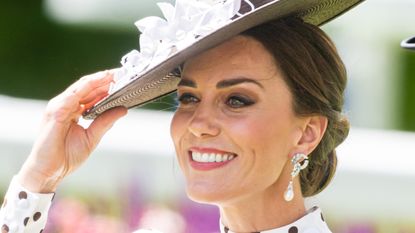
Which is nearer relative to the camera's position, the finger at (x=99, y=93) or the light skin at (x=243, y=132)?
the light skin at (x=243, y=132)

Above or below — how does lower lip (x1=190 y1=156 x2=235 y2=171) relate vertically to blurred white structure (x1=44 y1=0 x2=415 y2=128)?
below

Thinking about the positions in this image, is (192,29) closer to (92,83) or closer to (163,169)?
(92,83)

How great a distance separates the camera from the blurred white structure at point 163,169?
17.0ft

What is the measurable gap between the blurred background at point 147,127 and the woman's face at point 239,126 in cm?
39

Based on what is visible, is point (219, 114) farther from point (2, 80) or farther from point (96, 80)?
point (2, 80)

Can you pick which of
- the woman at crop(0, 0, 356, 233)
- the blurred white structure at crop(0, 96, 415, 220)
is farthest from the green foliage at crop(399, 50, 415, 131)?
the woman at crop(0, 0, 356, 233)

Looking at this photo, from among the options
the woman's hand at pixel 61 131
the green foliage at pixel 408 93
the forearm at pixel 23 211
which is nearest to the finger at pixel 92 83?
the woman's hand at pixel 61 131

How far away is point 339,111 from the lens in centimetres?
278

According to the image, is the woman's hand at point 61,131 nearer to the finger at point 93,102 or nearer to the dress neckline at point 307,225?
the finger at point 93,102

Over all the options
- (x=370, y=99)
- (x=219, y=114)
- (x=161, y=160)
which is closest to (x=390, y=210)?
(x=161, y=160)

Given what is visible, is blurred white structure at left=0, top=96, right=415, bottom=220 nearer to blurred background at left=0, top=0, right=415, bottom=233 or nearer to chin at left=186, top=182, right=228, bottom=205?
blurred background at left=0, top=0, right=415, bottom=233

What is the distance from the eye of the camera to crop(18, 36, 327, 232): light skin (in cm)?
262

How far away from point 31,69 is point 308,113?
5237 millimetres

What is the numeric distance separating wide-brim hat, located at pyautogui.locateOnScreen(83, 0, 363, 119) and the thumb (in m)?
0.16
